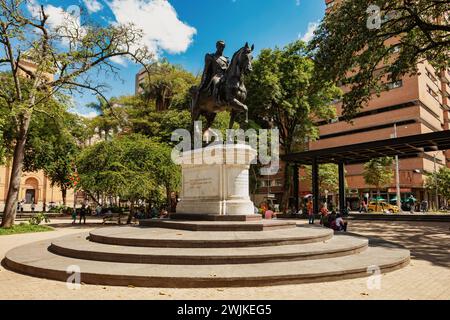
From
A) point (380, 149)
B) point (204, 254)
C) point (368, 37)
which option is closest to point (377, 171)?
point (380, 149)

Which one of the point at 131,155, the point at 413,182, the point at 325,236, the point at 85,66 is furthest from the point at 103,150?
the point at 413,182

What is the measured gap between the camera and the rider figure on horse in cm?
1074

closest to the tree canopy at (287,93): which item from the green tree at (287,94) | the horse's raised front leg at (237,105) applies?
the green tree at (287,94)

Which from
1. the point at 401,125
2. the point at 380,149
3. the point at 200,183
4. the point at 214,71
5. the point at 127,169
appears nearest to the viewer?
the point at 200,183

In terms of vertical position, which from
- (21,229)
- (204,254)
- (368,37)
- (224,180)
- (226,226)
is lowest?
(21,229)

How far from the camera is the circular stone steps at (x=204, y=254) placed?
643cm

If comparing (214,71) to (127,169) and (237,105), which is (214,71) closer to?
(237,105)

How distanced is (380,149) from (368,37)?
480 inches

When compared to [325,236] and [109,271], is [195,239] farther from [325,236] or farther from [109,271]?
[325,236]

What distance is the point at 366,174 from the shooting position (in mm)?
41500

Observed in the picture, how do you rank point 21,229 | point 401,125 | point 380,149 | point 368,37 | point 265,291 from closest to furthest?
point 265,291 → point 368,37 → point 21,229 → point 380,149 → point 401,125

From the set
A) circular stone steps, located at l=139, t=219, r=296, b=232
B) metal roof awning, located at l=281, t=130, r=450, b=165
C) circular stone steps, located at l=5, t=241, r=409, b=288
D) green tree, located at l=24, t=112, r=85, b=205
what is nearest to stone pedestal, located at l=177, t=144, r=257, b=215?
circular stone steps, located at l=139, t=219, r=296, b=232

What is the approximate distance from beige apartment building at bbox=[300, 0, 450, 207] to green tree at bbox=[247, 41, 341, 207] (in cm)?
1281

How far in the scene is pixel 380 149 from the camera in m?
25.4
